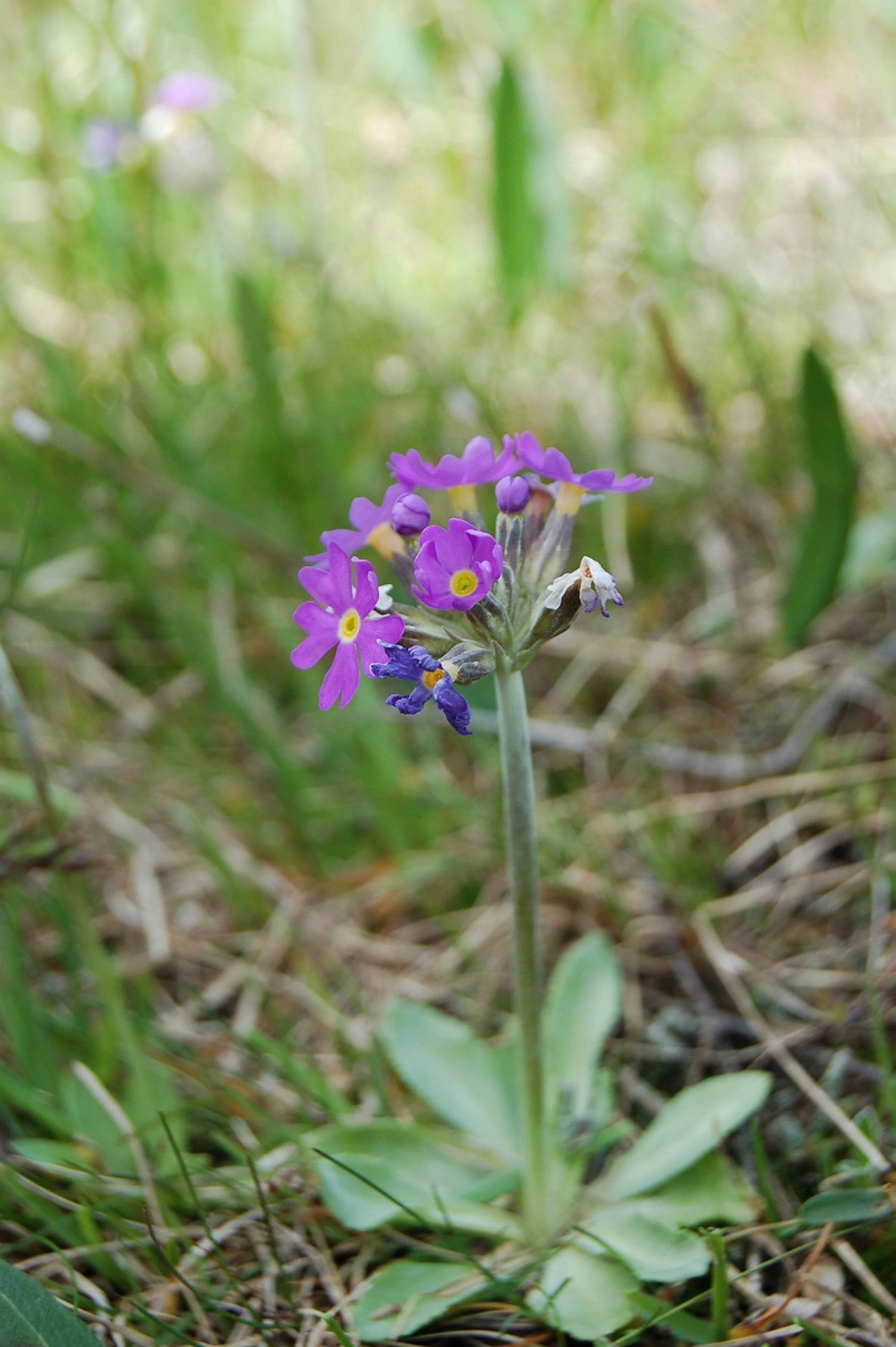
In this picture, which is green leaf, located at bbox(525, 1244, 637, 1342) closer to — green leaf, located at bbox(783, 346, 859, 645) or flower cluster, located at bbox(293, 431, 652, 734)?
flower cluster, located at bbox(293, 431, 652, 734)

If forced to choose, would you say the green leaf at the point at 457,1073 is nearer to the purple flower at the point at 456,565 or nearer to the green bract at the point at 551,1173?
the green bract at the point at 551,1173

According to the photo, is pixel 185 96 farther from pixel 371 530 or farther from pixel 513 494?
pixel 513 494

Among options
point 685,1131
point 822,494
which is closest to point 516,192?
point 822,494

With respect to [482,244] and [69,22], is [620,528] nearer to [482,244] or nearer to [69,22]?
[482,244]

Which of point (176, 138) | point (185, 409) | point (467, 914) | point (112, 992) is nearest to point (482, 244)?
point (176, 138)

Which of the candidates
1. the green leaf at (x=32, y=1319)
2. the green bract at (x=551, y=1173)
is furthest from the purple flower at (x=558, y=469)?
the green leaf at (x=32, y=1319)

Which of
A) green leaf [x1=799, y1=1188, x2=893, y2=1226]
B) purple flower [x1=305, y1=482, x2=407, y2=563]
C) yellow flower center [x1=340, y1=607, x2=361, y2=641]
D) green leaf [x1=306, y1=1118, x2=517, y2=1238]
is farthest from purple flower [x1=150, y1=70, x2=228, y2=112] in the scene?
green leaf [x1=799, y1=1188, x2=893, y2=1226]
